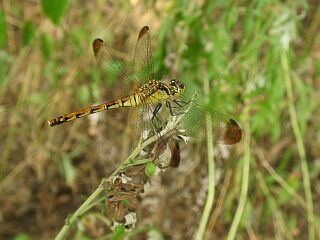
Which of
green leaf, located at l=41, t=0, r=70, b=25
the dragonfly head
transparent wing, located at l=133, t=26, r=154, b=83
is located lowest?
the dragonfly head

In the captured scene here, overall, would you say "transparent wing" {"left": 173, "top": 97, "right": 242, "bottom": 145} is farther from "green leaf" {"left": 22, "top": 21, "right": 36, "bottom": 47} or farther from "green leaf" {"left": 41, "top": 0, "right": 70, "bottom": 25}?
"green leaf" {"left": 22, "top": 21, "right": 36, "bottom": 47}

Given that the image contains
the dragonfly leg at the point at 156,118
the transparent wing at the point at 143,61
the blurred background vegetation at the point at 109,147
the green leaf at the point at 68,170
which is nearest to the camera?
the dragonfly leg at the point at 156,118

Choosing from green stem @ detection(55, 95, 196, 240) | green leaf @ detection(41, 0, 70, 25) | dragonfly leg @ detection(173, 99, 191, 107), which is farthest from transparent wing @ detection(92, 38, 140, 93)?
green stem @ detection(55, 95, 196, 240)

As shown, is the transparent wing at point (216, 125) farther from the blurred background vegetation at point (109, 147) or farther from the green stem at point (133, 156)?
the blurred background vegetation at point (109, 147)

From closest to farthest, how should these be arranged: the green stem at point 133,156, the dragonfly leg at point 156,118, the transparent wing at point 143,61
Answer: the green stem at point 133,156, the dragonfly leg at point 156,118, the transparent wing at point 143,61

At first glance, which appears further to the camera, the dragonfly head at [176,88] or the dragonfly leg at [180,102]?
the dragonfly head at [176,88]

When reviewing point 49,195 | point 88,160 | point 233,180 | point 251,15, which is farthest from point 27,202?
point 251,15

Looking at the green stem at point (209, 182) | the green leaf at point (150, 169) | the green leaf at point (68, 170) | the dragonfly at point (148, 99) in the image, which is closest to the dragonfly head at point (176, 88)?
the dragonfly at point (148, 99)

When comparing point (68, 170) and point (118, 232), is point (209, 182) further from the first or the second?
point (68, 170)
